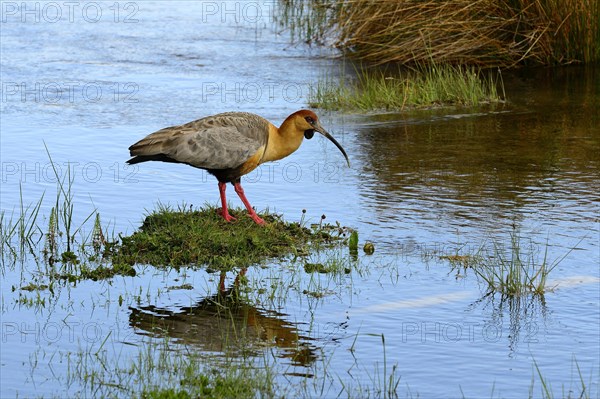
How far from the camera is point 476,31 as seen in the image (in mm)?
16078

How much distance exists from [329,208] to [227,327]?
3194 millimetres

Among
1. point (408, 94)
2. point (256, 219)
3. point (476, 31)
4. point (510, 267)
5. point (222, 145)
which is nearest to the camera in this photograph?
point (510, 267)

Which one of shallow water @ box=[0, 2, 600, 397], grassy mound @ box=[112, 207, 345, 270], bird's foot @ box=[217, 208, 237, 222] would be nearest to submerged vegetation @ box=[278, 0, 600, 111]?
shallow water @ box=[0, 2, 600, 397]

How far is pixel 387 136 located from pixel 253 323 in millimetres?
6052

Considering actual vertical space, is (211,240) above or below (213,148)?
below

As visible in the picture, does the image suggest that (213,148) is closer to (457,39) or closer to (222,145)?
(222,145)

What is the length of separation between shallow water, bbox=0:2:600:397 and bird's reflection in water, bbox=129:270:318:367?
2 cm

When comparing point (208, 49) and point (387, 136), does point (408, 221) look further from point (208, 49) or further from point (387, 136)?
point (208, 49)

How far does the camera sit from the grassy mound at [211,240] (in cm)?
837

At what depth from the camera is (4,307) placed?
24.1ft

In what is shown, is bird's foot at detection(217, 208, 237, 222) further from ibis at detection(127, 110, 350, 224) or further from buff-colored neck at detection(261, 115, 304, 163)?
buff-colored neck at detection(261, 115, 304, 163)

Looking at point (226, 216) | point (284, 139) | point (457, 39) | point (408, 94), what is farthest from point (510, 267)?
point (457, 39)

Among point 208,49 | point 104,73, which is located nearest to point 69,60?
point 104,73

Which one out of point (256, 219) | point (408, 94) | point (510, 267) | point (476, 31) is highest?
point (476, 31)
